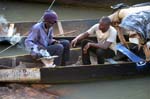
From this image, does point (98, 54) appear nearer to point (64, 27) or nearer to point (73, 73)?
point (73, 73)

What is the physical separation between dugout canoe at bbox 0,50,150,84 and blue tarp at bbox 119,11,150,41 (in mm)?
565

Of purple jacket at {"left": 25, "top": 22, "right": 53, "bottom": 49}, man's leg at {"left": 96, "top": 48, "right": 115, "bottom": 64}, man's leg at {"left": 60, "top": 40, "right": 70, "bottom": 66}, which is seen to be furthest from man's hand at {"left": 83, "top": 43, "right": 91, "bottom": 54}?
purple jacket at {"left": 25, "top": 22, "right": 53, "bottom": 49}

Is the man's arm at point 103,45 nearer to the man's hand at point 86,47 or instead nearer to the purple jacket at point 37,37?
the man's hand at point 86,47

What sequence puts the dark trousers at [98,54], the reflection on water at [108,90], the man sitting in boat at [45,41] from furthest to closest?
the dark trousers at [98,54], the reflection on water at [108,90], the man sitting in boat at [45,41]

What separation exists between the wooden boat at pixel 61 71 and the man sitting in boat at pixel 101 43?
20 centimetres

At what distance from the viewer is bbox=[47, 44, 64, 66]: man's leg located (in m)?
6.51

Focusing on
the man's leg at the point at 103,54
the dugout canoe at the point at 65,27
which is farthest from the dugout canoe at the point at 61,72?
the dugout canoe at the point at 65,27

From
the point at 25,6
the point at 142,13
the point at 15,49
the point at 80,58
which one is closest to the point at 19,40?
the point at 15,49

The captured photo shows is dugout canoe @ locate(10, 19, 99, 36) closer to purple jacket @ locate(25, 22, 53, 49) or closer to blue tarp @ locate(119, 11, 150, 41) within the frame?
purple jacket @ locate(25, 22, 53, 49)

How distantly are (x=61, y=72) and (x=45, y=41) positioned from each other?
1.86ft

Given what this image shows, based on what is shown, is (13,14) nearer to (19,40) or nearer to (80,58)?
(19,40)

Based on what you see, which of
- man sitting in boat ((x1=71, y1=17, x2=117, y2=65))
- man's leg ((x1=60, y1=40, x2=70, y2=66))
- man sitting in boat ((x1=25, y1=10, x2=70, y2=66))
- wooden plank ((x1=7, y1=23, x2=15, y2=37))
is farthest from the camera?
wooden plank ((x1=7, y1=23, x2=15, y2=37))

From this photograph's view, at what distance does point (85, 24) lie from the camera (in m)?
8.81

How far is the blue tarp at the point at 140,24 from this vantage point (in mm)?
6426
